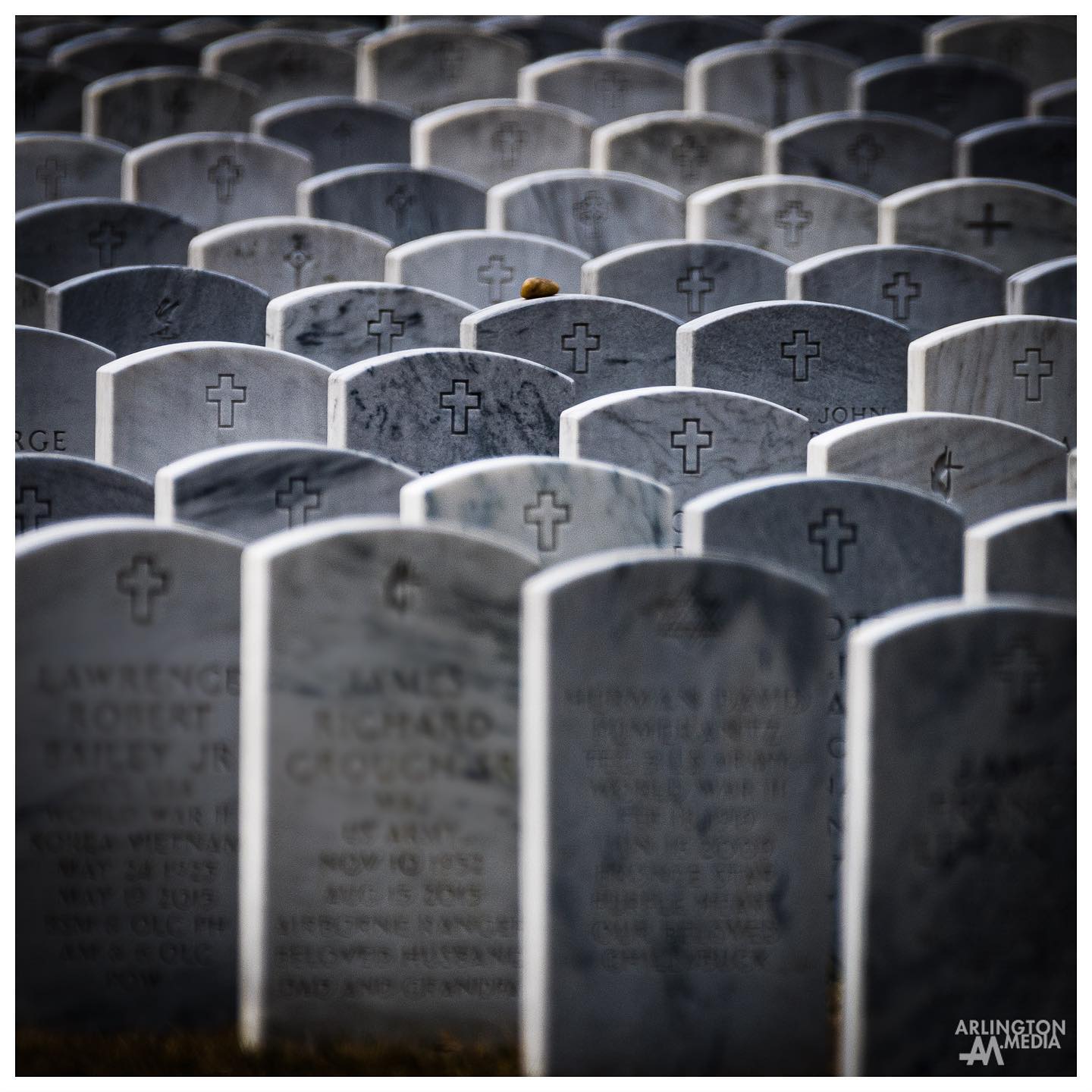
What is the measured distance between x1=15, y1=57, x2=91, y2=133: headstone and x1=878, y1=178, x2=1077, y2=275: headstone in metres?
4.55

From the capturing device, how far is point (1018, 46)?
9828mm

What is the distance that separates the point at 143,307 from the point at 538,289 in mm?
1476

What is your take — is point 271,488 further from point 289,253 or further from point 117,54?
point 117,54

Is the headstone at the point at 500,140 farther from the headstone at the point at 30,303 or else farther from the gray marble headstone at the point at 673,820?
the gray marble headstone at the point at 673,820

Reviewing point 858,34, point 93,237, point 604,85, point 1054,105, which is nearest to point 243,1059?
point 93,237

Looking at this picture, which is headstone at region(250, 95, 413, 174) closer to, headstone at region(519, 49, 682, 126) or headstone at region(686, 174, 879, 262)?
headstone at region(519, 49, 682, 126)

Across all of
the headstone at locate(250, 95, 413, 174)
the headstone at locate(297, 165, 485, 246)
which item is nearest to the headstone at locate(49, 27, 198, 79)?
the headstone at locate(250, 95, 413, 174)

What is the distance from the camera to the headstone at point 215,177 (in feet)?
24.5

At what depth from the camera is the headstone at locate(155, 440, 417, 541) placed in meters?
3.73

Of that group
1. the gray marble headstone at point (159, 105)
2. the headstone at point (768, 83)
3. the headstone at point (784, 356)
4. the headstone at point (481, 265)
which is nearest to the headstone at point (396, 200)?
the headstone at point (481, 265)

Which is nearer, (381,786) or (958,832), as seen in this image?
(958,832)

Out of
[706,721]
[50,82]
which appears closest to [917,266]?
[706,721]

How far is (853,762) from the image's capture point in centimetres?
293
